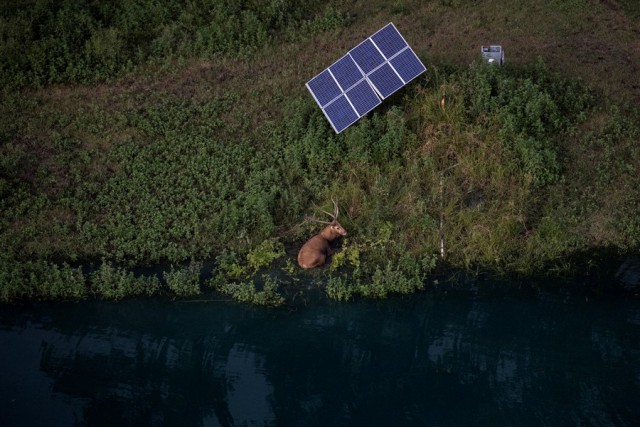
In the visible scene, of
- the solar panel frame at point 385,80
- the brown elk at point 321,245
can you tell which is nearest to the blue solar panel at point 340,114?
the solar panel frame at point 385,80

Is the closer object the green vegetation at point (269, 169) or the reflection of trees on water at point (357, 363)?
the reflection of trees on water at point (357, 363)

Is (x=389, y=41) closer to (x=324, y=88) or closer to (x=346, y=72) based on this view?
(x=346, y=72)

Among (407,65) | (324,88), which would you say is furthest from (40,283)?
(407,65)

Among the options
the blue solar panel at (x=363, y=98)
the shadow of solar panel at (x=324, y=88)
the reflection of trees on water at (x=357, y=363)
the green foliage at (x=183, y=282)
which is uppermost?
the shadow of solar panel at (x=324, y=88)

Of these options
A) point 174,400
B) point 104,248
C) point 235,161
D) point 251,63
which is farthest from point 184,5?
point 174,400

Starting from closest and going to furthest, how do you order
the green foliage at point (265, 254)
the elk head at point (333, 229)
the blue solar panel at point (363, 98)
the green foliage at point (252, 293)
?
the green foliage at point (252, 293), the green foliage at point (265, 254), the elk head at point (333, 229), the blue solar panel at point (363, 98)

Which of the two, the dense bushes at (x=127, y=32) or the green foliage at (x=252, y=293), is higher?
the dense bushes at (x=127, y=32)

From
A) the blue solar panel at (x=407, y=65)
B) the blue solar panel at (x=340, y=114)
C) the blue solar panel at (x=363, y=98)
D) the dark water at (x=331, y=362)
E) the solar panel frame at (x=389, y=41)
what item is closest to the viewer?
the dark water at (x=331, y=362)

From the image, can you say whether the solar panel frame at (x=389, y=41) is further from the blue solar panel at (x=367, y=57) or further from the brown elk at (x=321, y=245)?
the brown elk at (x=321, y=245)

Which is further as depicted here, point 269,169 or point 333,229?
point 269,169
